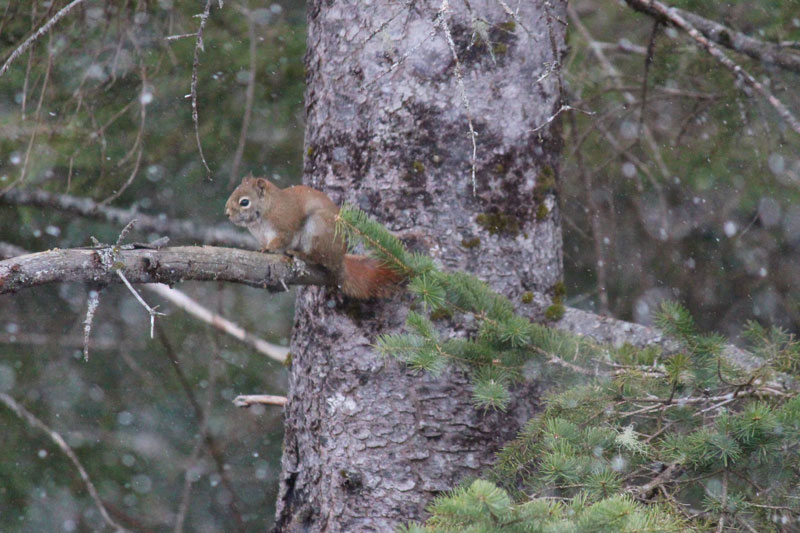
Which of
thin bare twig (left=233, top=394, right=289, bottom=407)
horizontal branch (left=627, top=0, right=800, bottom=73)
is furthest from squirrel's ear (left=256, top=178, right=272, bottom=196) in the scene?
horizontal branch (left=627, top=0, right=800, bottom=73)

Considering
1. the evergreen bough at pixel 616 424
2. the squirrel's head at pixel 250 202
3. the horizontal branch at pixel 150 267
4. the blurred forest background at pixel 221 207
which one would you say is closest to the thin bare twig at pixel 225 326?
the blurred forest background at pixel 221 207

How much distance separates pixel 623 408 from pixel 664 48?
7.88 ft

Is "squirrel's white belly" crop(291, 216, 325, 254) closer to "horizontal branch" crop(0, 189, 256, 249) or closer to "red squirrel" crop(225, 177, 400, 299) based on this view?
"red squirrel" crop(225, 177, 400, 299)

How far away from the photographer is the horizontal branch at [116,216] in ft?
11.9

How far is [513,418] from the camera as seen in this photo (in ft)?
7.38

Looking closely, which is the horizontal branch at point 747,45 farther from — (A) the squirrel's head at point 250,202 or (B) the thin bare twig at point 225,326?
(B) the thin bare twig at point 225,326

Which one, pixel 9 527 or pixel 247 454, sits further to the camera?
pixel 247 454

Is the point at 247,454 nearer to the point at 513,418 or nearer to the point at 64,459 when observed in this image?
the point at 64,459

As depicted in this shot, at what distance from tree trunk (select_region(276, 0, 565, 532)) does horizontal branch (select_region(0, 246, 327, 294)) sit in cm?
38

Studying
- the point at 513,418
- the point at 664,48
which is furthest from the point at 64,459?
the point at 664,48

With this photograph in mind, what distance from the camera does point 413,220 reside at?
7.54 feet

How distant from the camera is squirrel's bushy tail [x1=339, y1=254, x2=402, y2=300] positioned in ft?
7.20

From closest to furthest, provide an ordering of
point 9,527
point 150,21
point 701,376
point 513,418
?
A: point 701,376 → point 513,418 → point 150,21 → point 9,527

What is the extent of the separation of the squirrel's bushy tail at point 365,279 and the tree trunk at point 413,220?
74 mm
